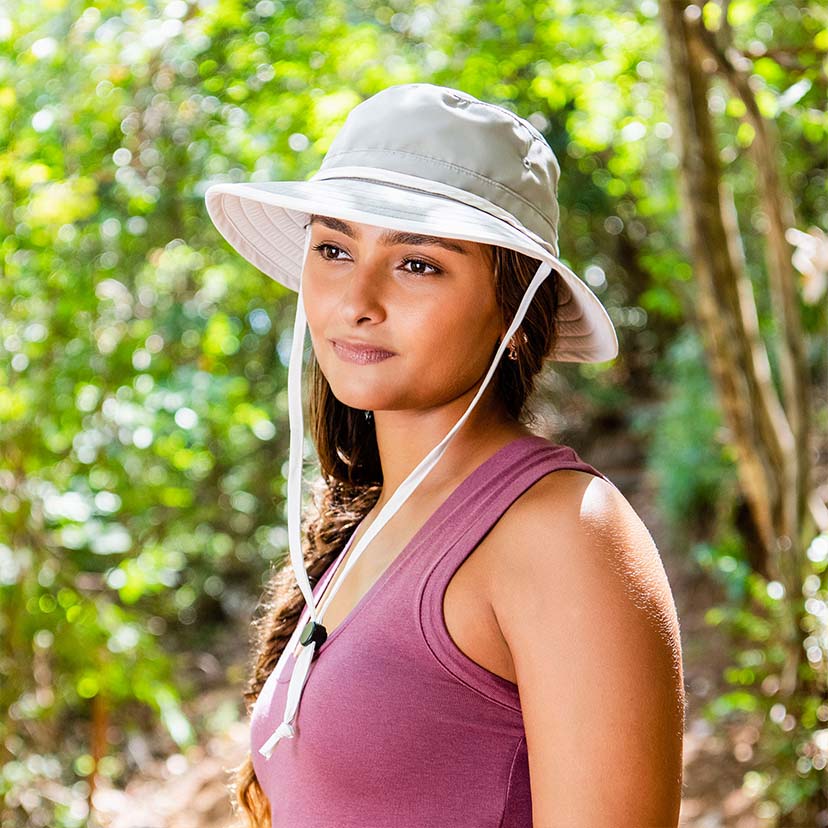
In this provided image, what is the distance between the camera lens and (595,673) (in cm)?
105

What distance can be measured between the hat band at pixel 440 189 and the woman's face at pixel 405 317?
0.05 metres

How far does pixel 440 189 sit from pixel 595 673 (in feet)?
1.93

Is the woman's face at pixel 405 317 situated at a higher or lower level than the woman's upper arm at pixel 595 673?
higher

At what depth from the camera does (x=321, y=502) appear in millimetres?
1826

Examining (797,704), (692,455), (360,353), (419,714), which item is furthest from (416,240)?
(692,455)

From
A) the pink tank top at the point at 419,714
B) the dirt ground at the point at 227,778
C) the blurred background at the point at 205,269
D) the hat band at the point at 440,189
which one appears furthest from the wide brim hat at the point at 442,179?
the dirt ground at the point at 227,778

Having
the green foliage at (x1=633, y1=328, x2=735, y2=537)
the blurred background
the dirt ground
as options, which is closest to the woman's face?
the blurred background

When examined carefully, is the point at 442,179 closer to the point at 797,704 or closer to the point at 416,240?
the point at 416,240

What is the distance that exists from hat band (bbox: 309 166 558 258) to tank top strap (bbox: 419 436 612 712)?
0.26m

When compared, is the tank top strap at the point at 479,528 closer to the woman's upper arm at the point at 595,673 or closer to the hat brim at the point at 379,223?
the woman's upper arm at the point at 595,673

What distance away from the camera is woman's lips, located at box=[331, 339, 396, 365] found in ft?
4.35

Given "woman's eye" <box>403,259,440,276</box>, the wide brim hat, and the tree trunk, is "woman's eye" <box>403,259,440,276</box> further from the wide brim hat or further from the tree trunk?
the tree trunk

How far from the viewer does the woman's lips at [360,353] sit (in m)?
1.33

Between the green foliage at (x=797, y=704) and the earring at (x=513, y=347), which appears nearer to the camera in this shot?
the earring at (x=513, y=347)
